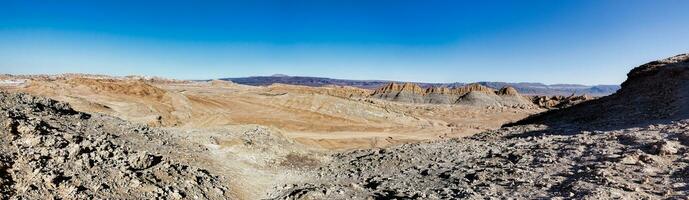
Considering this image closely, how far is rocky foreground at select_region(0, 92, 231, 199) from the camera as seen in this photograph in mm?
8422

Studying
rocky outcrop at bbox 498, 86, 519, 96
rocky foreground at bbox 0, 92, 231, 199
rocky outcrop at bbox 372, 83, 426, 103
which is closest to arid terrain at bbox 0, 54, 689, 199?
rocky foreground at bbox 0, 92, 231, 199

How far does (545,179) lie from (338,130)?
25412mm

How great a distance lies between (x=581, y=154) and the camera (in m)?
12.2

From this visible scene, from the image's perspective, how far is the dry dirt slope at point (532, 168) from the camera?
9.67m

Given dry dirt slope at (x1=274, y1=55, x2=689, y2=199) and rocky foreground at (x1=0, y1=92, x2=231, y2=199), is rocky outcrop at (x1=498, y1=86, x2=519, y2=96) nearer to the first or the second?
dry dirt slope at (x1=274, y1=55, x2=689, y2=199)

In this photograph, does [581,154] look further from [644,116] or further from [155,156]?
[155,156]

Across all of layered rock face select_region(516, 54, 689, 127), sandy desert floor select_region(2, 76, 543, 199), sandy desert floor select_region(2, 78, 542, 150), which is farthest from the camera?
sandy desert floor select_region(2, 78, 542, 150)

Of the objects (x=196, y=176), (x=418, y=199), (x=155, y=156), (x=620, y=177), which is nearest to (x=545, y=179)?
(x=620, y=177)

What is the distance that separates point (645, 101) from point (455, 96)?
78826 mm

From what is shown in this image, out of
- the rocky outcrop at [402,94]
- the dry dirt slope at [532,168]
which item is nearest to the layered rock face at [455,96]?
the rocky outcrop at [402,94]

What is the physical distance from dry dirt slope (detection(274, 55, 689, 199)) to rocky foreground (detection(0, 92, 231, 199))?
232 cm

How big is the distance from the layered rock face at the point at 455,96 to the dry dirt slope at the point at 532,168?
74.7m

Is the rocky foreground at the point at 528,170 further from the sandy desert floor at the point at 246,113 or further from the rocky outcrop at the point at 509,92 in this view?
the rocky outcrop at the point at 509,92

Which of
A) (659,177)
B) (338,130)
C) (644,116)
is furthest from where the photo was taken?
(338,130)
